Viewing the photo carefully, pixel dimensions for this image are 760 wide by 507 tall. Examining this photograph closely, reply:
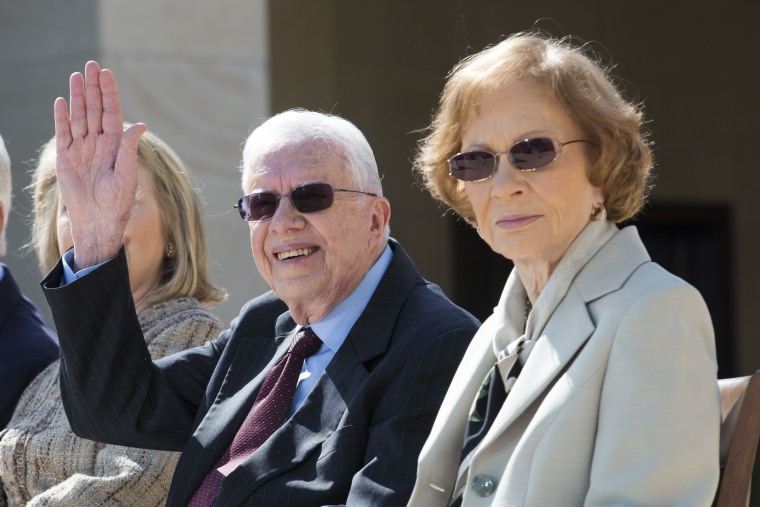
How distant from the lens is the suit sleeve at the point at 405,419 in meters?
2.70

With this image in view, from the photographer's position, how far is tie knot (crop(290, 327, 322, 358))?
319 cm

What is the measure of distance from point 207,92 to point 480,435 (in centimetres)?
407

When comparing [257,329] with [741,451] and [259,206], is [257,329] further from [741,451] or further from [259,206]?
[741,451]

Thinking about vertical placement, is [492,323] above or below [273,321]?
above

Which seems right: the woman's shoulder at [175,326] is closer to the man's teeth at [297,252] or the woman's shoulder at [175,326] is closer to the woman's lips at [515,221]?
the man's teeth at [297,252]

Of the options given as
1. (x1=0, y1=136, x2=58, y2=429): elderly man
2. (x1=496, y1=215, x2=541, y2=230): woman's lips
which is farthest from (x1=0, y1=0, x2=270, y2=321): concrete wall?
(x1=496, y1=215, x2=541, y2=230): woman's lips

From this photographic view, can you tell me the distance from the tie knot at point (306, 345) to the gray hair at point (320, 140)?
401 millimetres

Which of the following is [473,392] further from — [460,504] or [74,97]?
[74,97]

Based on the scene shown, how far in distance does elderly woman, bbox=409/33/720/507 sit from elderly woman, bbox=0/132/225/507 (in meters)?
1.21

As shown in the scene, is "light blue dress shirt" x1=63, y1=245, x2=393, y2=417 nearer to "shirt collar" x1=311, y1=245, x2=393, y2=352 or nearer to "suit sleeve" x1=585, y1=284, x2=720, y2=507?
"shirt collar" x1=311, y1=245, x2=393, y2=352

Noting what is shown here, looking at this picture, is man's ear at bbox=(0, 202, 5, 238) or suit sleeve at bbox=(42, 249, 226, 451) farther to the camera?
man's ear at bbox=(0, 202, 5, 238)

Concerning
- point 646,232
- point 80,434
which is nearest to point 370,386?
point 80,434

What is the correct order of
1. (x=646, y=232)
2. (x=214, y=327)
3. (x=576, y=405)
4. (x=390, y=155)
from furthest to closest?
(x=646, y=232) < (x=390, y=155) < (x=214, y=327) < (x=576, y=405)

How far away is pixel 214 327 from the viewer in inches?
151
